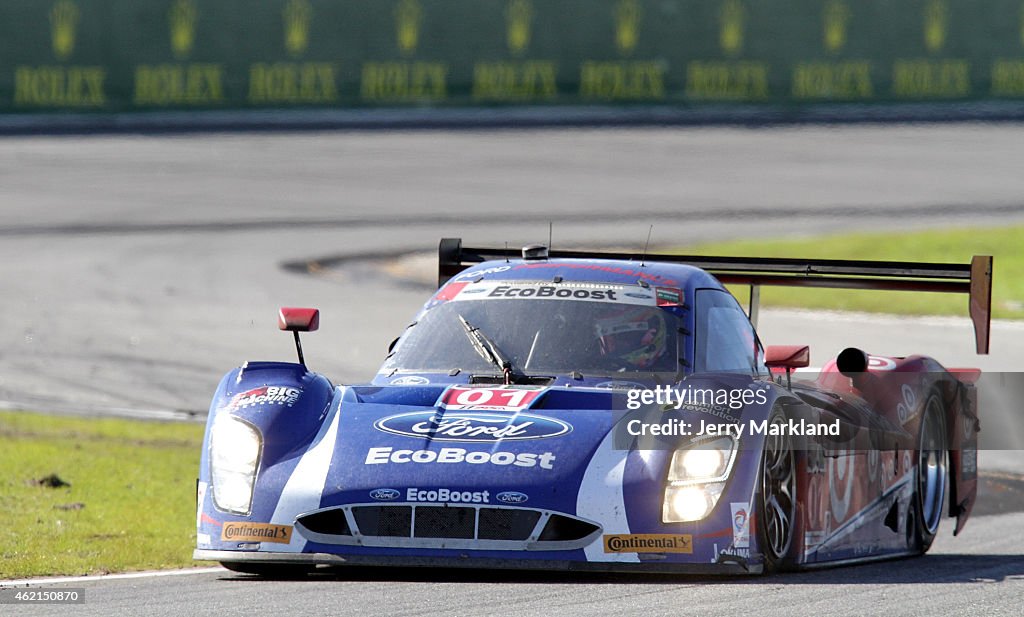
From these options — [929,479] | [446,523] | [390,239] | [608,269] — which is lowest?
[390,239]

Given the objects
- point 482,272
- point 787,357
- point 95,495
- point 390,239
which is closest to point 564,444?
point 787,357

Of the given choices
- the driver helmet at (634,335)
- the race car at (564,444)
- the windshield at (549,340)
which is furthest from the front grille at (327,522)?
the driver helmet at (634,335)

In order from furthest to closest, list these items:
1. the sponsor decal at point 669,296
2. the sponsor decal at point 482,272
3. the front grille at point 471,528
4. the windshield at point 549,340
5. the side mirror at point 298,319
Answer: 1. the sponsor decal at point 482,272
2. the sponsor decal at point 669,296
3. the side mirror at point 298,319
4. the windshield at point 549,340
5. the front grille at point 471,528

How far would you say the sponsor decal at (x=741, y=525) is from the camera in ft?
20.6

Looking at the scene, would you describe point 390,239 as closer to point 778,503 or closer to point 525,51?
point 525,51

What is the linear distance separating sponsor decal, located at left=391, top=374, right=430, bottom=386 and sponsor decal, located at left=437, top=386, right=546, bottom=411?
0.33 metres

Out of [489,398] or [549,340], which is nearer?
[489,398]

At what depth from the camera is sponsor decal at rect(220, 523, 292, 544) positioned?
20.7ft

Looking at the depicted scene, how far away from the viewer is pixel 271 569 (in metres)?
6.67

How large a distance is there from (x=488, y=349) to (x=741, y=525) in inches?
65.2

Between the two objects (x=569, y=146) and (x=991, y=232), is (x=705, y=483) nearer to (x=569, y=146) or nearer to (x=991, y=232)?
(x=991, y=232)

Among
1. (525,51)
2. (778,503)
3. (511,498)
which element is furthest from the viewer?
(525,51)

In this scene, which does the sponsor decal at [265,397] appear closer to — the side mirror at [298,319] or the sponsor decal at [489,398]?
the sponsor decal at [489,398]

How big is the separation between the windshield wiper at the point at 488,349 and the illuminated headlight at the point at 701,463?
1.11 metres
